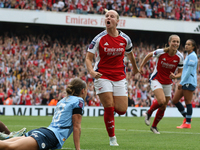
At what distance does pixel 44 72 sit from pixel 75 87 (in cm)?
1725

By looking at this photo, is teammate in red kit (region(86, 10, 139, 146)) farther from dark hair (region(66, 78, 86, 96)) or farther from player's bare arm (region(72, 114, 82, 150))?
player's bare arm (region(72, 114, 82, 150))

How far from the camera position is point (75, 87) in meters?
4.59

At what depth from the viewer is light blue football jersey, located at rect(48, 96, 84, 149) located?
432 cm

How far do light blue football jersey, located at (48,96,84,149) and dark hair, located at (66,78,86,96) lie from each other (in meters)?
0.12

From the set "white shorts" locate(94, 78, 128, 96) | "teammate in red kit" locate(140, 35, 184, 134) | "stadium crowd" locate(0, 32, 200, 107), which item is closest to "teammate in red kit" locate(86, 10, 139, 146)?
"white shorts" locate(94, 78, 128, 96)

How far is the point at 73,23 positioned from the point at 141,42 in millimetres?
6383

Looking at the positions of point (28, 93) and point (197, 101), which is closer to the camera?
point (28, 93)

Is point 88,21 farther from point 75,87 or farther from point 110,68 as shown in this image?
point 75,87

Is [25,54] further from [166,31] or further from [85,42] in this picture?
[166,31]

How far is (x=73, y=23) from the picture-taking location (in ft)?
79.7

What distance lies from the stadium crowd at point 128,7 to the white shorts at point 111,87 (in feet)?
59.8

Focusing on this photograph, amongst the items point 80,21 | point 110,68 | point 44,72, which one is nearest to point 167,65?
point 110,68

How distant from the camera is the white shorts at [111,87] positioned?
6.27 metres

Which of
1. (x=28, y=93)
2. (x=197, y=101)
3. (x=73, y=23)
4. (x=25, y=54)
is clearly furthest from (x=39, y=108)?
(x=197, y=101)
